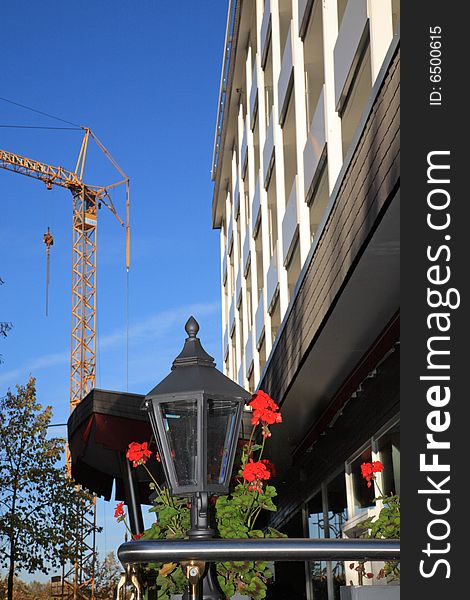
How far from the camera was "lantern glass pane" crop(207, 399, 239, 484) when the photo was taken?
4.18 m

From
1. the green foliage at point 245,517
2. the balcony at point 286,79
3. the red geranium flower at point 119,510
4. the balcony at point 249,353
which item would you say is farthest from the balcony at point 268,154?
the green foliage at point 245,517

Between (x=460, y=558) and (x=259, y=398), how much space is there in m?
5.80

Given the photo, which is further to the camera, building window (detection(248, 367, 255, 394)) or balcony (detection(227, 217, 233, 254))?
balcony (detection(227, 217, 233, 254))

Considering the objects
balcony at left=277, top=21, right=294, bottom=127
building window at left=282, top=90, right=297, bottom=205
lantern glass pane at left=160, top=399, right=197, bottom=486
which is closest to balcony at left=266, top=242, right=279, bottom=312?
building window at left=282, top=90, right=297, bottom=205

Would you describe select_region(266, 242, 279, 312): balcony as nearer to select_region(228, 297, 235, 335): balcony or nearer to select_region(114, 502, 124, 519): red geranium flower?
select_region(114, 502, 124, 519): red geranium flower

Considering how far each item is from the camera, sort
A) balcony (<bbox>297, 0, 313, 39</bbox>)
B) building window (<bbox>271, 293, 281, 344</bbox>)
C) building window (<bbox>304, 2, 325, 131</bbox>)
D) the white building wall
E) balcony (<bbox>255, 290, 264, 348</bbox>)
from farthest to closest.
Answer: balcony (<bbox>255, 290, 264, 348</bbox>) < building window (<bbox>271, 293, 281, 344</bbox>) < building window (<bbox>304, 2, 325, 131</bbox>) < balcony (<bbox>297, 0, 313, 39</bbox>) < the white building wall

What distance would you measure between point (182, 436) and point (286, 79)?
13921 millimetres

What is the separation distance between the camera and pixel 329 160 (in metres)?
12.7

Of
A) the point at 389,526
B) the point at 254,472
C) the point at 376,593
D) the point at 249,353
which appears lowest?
the point at 376,593

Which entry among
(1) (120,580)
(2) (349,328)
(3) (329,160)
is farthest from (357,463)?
(1) (120,580)

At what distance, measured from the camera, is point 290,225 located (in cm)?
1702

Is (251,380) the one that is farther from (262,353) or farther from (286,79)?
(286,79)

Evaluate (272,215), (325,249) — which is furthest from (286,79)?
(325,249)

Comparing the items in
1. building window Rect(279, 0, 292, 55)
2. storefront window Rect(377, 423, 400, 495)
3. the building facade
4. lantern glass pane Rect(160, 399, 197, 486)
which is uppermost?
building window Rect(279, 0, 292, 55)
